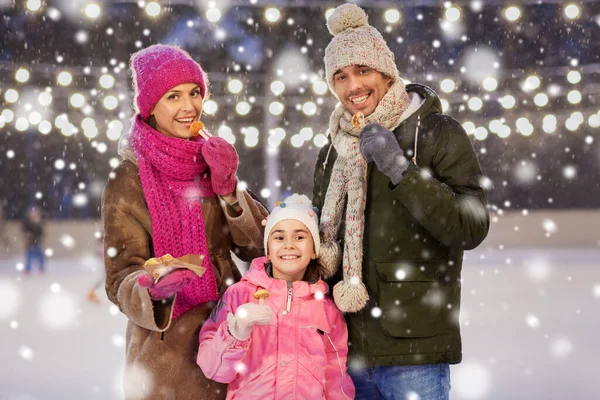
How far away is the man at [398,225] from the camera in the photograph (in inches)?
82.5

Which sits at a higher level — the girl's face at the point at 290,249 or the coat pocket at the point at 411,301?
the girl's face at the point at 290,249

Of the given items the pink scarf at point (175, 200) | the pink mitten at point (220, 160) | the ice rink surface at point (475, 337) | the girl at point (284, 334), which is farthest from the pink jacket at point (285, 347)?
the ice rink surface at point (475, 337)

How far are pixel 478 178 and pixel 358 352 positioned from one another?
0.65 meters

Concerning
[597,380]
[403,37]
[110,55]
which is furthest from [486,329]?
[110,55]

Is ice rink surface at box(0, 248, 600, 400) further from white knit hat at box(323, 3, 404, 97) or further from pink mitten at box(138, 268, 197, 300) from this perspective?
white knit hat at box(323, 3, 404, 97)

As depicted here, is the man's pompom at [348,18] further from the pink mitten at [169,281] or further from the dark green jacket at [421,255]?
the pink mitten at [169,281]

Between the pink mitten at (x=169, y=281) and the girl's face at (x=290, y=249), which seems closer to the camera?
the pink mitten at (x=169, y=281)

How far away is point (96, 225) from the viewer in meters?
13.5

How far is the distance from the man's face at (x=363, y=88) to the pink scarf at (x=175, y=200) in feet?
1.74

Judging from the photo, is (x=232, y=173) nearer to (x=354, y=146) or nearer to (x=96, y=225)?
(x=354, y=146)

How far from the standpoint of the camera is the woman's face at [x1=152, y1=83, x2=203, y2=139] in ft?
7.94

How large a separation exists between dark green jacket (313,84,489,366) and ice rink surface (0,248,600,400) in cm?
223

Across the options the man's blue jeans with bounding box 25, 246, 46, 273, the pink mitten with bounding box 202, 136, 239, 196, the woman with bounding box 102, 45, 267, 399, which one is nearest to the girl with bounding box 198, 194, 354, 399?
the woman with bounding box 102, 45, 267, 399

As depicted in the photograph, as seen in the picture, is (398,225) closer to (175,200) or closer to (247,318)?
(247,318)
